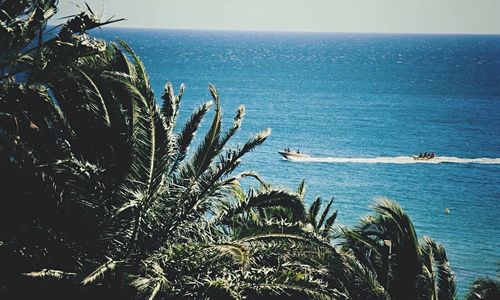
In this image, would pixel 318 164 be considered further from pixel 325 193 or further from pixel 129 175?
pixel 129 175

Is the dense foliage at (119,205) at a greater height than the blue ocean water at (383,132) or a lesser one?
greater

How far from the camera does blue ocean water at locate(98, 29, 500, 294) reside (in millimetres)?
45844

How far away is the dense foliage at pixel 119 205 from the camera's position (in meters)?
9.27

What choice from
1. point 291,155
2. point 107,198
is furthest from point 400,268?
point 291,155

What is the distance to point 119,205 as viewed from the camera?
9.87 metres

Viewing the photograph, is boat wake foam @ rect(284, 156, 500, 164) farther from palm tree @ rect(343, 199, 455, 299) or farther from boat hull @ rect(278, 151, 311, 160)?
palm tree @ rect(343, 199, 455, 299)

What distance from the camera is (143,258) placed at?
984 centimetres

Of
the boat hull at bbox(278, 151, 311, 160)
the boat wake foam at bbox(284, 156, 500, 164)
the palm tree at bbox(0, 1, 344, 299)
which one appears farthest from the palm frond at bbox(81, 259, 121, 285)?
the boat wake foam at bbox(284, 156, 500, 164)

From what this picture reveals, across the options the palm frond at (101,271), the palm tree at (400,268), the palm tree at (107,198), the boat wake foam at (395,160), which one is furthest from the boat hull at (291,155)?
the palm frond at (101,271)

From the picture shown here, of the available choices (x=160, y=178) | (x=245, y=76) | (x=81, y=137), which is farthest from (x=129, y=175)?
(x=245, y=76)

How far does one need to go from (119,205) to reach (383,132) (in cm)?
6771

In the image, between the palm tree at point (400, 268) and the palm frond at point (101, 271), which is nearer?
the palm frond at point (101, 271)

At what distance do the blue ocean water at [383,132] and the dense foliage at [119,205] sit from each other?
2487cm

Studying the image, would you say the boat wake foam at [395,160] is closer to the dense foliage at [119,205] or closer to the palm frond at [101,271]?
the dense foliage at [119,205]
